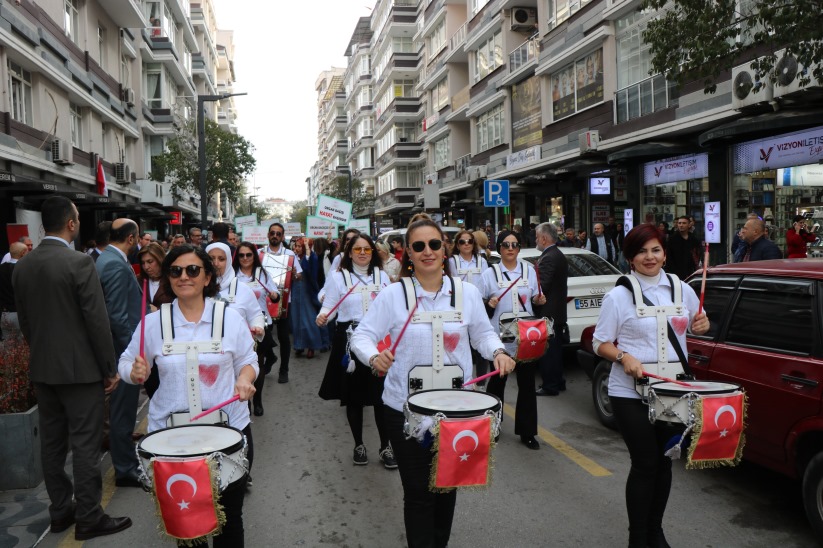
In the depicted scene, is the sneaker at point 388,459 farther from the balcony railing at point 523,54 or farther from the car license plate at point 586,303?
the balcony railing at point 523,54

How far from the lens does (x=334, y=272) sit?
672cm

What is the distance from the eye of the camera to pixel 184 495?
9.16 feet

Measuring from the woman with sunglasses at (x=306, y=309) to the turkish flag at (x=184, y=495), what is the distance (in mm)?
8626

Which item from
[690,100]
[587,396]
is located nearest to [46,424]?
[587,396]

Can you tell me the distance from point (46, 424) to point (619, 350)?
364 centimetres

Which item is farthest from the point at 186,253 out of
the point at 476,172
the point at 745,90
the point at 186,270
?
the point at 476,172

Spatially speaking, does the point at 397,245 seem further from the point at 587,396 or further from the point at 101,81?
the point at 101,81

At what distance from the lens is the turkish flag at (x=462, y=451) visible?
3096 mm

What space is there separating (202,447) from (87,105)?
25.0m

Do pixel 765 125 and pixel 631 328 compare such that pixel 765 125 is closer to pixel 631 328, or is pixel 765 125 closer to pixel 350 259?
pixel 350 259

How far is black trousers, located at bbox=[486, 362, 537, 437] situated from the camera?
6.14 metres

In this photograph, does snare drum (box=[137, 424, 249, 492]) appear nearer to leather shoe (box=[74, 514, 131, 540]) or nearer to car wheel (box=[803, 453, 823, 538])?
leather shoe (box=[74, 514, 131, 540])

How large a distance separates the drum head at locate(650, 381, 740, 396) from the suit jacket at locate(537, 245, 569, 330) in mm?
3867

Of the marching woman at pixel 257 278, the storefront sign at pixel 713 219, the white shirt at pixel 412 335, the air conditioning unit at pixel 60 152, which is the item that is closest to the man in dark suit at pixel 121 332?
the marching woman at pixel 257 278
